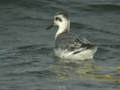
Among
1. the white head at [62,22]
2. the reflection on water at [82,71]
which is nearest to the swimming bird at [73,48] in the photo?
the reflection on water at [82,71]

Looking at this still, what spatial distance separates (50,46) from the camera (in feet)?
59.6

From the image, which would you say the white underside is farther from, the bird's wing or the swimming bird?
the bird's wing

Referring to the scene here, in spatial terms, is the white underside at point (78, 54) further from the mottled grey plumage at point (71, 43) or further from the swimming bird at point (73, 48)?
the mottled grey plumage at point (71, 43)

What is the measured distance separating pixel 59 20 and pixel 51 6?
18.4 feet

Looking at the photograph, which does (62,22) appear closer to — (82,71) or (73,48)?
(73,48)

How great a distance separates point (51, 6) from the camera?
23531mm

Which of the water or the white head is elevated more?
the white head

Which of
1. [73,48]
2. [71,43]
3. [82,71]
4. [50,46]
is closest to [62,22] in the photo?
[50,46]

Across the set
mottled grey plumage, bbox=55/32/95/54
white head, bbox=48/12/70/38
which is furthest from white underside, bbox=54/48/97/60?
white head, bbox=48/12/70/38

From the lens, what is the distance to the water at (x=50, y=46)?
12398 mm

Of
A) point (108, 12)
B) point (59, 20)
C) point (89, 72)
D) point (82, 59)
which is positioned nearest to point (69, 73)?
point (89, 72)

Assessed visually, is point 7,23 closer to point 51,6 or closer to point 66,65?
point 51,6

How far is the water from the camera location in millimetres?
12398

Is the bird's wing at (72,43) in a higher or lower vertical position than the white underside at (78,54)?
higher
